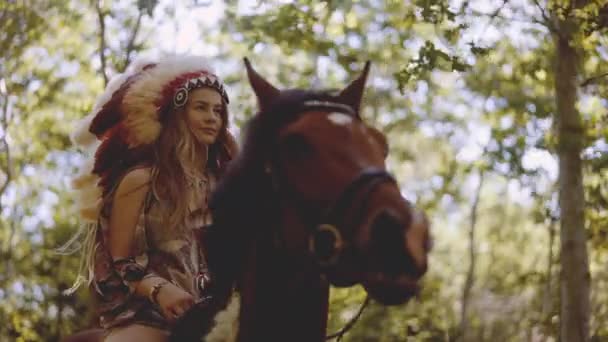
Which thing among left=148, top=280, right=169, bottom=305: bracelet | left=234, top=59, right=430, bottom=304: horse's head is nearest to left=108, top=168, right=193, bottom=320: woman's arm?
left=148, top=280, right=169, bottom=305: bracelet

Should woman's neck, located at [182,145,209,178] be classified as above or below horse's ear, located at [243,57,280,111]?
below

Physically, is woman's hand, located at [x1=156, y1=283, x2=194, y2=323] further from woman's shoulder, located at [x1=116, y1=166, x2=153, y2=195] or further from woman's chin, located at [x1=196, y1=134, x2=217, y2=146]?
woman's chin, located at [x1=196, y1=134, x2=217, y2=146]

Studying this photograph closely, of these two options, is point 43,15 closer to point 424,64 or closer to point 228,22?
point 228,22

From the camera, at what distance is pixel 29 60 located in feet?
63.0

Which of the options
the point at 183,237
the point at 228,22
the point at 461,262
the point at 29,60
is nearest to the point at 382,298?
the point at 183,237

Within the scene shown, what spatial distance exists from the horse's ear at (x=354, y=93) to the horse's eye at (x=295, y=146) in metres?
0.36

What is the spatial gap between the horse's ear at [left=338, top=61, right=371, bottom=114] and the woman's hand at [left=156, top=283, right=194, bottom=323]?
1.21 m

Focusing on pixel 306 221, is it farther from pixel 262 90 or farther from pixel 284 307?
pixel 262 90

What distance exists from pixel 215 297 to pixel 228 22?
14.0m

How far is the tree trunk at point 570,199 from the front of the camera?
814 centimetres

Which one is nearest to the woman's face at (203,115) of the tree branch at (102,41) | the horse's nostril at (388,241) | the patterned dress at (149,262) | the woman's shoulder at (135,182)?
the patterned dress at (149,262)

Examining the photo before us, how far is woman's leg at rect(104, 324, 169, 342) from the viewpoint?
396 cm

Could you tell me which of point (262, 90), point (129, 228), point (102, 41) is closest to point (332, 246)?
point (262, 90)

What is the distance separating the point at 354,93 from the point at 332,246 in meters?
0.79
